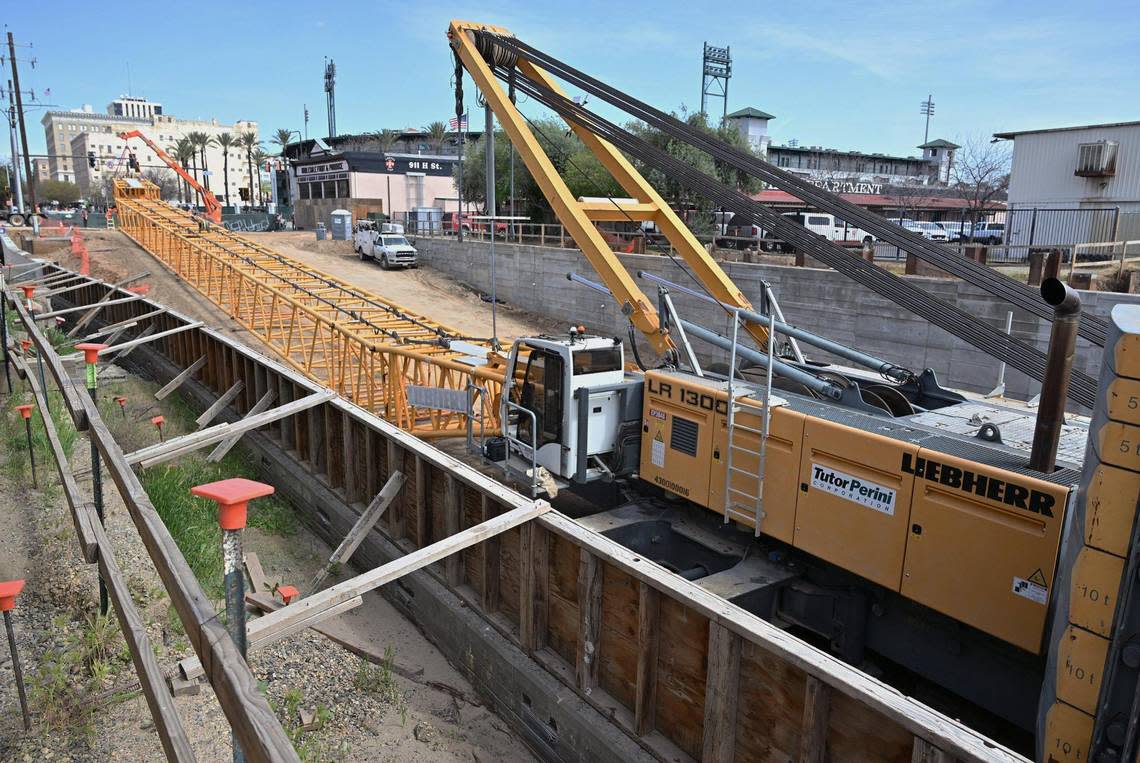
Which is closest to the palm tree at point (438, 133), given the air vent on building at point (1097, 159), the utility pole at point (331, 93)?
the utility pole at point (331, 93)

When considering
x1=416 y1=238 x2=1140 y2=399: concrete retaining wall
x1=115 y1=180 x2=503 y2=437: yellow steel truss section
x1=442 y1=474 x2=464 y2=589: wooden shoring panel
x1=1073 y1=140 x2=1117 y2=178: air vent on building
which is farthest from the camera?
x1=1073 y1=140 x2=1117 y2=178: air vent on building

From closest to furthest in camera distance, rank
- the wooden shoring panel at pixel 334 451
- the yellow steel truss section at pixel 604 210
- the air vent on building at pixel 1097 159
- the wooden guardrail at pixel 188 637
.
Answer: the wooden guardrail at pixel 188 637 → the yellow steel truss section at pixel 604 210 → the wooden shoring panel at pixel 334 451 → the air vent on building at pixel 1097 159

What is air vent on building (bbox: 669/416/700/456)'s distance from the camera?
8523 mm

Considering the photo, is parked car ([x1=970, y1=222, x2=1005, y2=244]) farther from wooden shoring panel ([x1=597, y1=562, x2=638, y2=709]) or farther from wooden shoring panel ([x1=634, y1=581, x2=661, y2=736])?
wooden shoring panel ([x1=634, y1=581, x2=661, y2=736])

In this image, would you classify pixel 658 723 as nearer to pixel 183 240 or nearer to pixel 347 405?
pixel 347 405

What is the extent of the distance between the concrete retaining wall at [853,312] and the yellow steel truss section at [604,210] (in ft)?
2.55

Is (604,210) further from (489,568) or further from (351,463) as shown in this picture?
(489,568)

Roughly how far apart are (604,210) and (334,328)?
20.9 feet

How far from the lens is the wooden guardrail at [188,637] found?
2.74m

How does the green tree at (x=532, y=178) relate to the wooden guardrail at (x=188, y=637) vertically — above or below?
above

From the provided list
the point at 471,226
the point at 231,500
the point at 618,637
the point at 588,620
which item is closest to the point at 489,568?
the point at 588,620

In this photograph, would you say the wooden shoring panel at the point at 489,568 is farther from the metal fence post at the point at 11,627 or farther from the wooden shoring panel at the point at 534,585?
the metal fence post at the point at 11,627

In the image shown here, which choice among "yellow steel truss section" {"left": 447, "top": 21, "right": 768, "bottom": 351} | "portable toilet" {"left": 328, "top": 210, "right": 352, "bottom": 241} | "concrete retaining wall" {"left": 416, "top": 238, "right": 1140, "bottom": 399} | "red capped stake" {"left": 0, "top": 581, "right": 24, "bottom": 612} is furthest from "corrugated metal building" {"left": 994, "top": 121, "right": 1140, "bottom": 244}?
"portable toilet" {"left": 328, "top": 210, "right": 352, "bottom": 241}

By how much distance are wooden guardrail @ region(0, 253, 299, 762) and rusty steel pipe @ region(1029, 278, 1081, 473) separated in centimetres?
501
